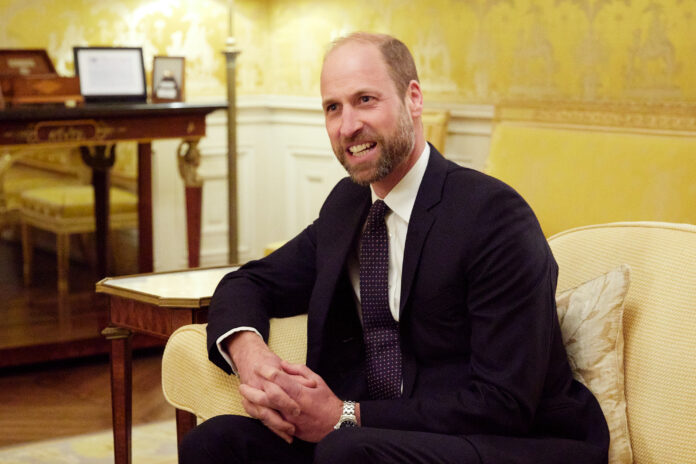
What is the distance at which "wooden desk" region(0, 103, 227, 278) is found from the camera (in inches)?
145

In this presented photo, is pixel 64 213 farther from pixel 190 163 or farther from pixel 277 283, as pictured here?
pixel 277 283

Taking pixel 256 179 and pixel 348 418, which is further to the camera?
pixel 256 179

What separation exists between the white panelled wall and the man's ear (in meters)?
3.06

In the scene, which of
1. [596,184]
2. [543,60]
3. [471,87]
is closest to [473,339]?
[596,184]

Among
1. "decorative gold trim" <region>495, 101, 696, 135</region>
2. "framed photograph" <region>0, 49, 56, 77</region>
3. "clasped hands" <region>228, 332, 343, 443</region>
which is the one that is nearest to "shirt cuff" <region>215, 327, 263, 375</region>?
"clasped hands" <region>228, 332, 343, 443</region>

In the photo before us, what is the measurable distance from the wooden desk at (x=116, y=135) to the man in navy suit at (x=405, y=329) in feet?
6.63

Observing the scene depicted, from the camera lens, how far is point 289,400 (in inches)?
66.0

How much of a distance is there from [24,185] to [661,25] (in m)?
3.32

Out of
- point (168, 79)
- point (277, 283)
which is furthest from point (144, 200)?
point (277, 283)

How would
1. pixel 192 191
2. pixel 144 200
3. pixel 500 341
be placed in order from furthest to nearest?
pixel 144 200 → pixel 192 191 → pixel 500 341

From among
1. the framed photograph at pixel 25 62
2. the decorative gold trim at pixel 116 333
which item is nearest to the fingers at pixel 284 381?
the decorative gold trim at pixel 116 333

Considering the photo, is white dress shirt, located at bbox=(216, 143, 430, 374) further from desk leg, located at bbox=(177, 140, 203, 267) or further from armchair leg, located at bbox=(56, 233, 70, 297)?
armchair leg, located at bbox=(56, 233, 70, 297)

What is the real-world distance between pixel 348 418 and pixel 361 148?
0.55m

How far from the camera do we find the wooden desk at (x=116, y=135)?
3.69 metres
